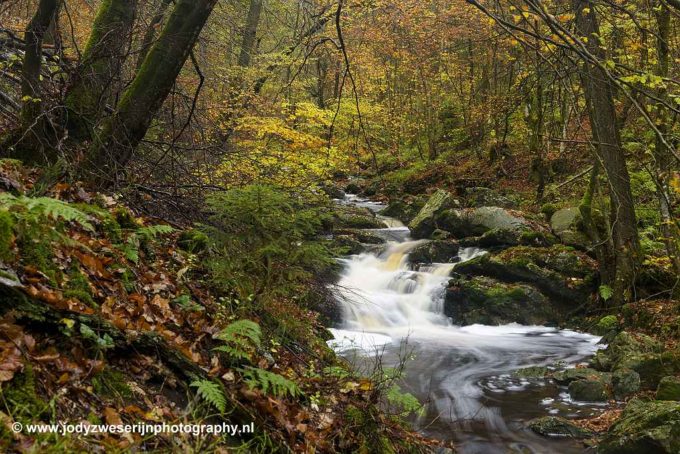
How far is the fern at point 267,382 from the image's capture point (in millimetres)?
3357

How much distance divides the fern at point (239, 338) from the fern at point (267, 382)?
13 cm

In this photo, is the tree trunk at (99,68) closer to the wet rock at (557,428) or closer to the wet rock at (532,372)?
the wet rock at (557,428)

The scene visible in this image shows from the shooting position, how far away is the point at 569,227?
44.1 ft

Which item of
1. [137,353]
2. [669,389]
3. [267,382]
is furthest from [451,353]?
[137,353]

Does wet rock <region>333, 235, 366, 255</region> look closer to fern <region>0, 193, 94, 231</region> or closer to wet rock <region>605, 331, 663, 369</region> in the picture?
wet rock <region>605, 331, 663, 369</region>

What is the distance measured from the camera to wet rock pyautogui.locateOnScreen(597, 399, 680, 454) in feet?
17.1

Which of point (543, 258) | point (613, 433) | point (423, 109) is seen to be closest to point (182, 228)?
point (613, 433)

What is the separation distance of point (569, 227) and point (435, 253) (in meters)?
3.52

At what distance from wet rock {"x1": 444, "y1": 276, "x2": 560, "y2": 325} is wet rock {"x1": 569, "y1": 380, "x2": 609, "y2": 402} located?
4.06 metres

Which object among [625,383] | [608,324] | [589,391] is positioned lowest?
[589,391]

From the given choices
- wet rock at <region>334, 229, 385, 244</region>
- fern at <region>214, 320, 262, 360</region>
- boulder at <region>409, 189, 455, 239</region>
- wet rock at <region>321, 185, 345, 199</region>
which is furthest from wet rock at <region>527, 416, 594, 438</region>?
wet rock at <region>321, 185, 345, 199</region>

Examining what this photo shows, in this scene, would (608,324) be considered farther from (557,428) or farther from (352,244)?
(352,244)

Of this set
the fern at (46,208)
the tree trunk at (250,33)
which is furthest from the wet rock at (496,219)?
the fern at (46,208)

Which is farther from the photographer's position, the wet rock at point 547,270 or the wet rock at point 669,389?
the wet rock at point 547,270
